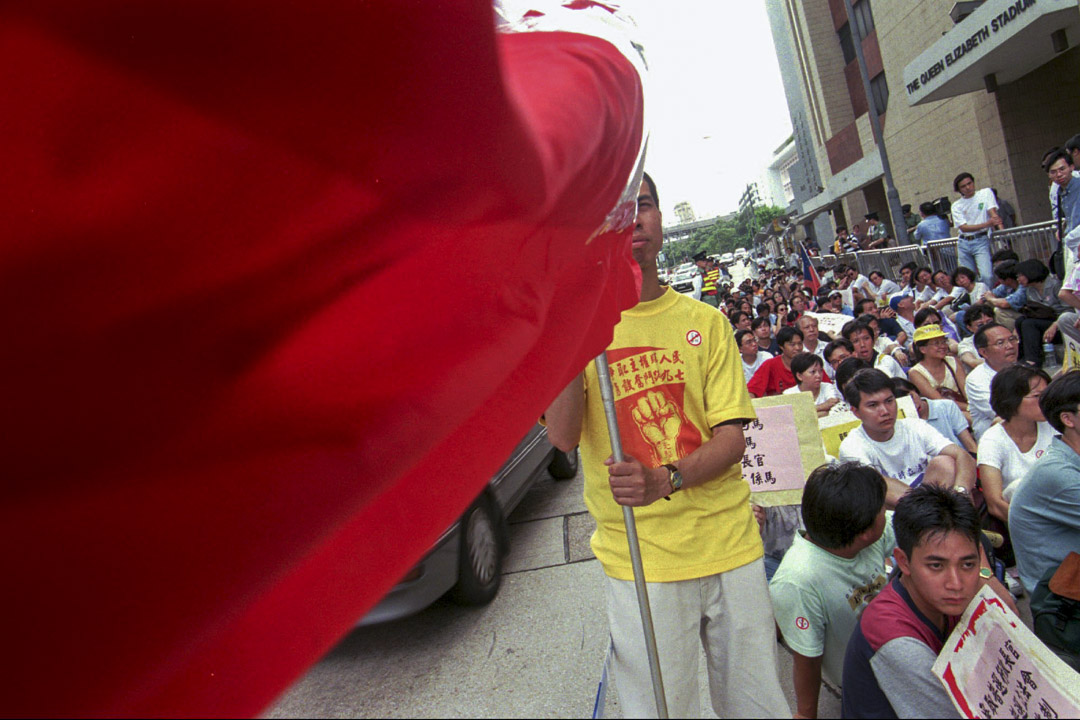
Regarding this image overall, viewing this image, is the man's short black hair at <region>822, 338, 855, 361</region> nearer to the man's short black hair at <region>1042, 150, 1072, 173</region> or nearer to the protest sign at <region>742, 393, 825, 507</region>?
the man's short black hair at <region>1042, 150, 1072, 173</region>

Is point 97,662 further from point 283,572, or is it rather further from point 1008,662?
point 1008,662

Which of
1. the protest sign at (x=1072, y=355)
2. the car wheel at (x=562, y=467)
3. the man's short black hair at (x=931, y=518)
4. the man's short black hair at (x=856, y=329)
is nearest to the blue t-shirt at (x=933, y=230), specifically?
the man's short black hair at (x=856, y=329)

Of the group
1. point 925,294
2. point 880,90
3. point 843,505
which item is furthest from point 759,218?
point 843,505

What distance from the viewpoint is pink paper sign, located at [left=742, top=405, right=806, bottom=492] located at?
3.65 m

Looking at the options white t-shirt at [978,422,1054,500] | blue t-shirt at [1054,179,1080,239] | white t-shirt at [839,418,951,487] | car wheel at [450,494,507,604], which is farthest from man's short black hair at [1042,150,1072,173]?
car wheel at [450,494,507,604]

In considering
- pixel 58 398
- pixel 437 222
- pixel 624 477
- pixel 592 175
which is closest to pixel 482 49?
pixel 437 222

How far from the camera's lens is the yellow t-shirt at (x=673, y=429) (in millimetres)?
2191

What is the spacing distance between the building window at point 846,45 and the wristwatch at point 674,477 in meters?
31.3

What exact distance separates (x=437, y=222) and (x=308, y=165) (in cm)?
15

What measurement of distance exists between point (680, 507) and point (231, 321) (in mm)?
1773

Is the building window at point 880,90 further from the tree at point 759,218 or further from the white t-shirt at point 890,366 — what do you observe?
the tree at point 759,218

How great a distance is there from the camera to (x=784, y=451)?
3664 millimetres

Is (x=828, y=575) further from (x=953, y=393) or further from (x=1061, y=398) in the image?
(x=953, y=393)

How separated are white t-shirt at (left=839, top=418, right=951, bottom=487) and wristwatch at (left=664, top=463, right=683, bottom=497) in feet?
7.66
